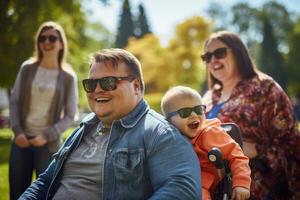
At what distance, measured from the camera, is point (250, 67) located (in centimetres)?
412

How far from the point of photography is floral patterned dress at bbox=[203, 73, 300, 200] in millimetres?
3766

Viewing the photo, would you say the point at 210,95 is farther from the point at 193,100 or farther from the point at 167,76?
the point at 167,76

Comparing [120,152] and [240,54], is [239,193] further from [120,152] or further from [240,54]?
[240,54]

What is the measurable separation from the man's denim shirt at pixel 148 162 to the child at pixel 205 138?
0.34m

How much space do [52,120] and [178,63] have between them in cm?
3278

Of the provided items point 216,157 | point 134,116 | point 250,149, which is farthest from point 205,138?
point 250,149

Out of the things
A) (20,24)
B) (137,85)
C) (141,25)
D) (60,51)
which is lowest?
(137,85)

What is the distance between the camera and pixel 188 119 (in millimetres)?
2922

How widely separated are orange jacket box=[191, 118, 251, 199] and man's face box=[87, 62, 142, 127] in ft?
1.78

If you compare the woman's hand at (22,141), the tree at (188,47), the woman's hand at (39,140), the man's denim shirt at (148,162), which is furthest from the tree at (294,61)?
the man's denim shirt at (148,162)

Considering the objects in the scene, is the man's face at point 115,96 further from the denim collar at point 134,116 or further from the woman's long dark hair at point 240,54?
the woman's long dark hair at point 240,54

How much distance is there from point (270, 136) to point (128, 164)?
A: 182cm

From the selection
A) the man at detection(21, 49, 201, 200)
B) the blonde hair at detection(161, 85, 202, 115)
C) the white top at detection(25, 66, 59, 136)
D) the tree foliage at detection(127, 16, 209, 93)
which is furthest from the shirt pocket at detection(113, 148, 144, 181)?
the tree foliage at detection(127, 16, 209, 93)

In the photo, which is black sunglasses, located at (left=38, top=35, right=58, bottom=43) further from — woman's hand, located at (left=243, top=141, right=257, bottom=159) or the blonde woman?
woman's hand, located at (left=243, top=141, right=257, bottom=159)
